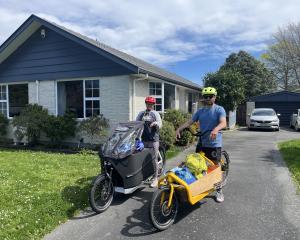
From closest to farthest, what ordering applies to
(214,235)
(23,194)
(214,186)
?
(214,235), (214,186), (23,194)

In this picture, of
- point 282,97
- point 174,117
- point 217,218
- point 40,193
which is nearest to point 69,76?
point 174,117

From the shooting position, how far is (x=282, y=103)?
2681 centimetres

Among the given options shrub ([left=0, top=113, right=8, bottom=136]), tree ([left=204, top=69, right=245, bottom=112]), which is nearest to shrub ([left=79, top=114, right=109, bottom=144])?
shrub ([left=0, top=113, right=8, bottom=136])

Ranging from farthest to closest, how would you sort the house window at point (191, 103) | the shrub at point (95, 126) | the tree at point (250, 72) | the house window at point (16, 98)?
the tree at point (250, 72) < the house window at point (191, 103) < the house window at point (16, 98) < the shrub at point (95, 126)

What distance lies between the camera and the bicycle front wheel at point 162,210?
178 inches

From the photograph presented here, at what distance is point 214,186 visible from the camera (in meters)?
5.59

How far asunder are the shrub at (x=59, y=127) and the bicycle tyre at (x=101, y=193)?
7383 millimetres

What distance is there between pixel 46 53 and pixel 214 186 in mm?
10160

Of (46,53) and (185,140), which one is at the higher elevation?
(46,53)

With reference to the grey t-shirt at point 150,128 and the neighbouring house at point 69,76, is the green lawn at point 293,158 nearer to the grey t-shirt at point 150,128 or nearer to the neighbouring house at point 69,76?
the grey t-shirt at point 150,128

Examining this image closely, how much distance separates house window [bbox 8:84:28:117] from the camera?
48.0ft

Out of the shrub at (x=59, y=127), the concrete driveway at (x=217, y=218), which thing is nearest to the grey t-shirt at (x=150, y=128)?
the concrete driveway at (x=217, y=218)

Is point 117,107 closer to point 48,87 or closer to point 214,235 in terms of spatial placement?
point 48,87

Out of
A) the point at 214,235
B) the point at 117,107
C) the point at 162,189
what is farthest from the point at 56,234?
the point at 117,107
